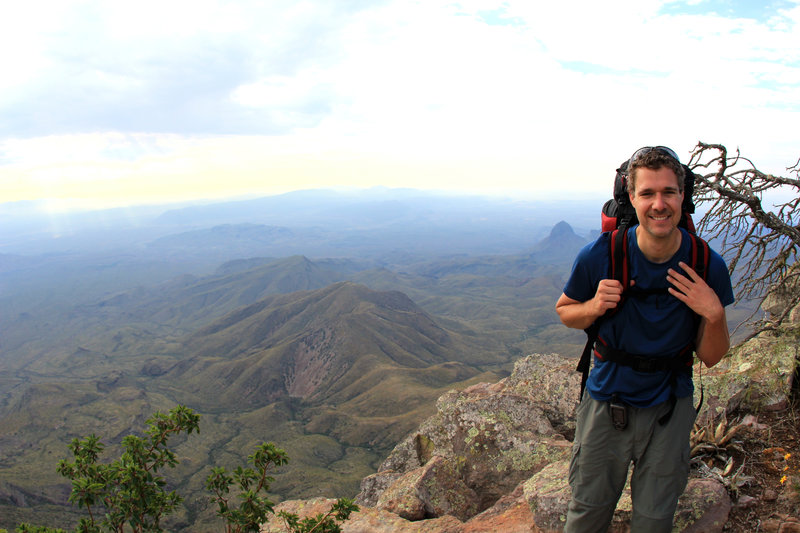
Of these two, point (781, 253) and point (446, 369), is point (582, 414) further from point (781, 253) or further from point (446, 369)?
point (446, 369)

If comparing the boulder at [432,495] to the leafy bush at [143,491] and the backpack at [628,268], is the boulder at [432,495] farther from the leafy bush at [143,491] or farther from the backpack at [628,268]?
the backpack at [628,268]

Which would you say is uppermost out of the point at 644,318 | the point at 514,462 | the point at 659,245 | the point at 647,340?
the point at 659,245

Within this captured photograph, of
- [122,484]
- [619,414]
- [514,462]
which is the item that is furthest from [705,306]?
[122,484]

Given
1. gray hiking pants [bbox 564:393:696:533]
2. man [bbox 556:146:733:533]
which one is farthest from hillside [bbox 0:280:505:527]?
man [bbox 556:146:733:533]

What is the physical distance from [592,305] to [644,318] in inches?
21.4

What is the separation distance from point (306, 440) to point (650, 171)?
126 metres

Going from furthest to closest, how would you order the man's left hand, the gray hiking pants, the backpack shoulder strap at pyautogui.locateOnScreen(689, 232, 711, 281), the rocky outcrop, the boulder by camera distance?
the boulder < the rocky outcrop < the gray hiking pants < the backpack shoulder strap at pyautogui.locateOnScreen(689, 232, 711, 281) < the man's left hand

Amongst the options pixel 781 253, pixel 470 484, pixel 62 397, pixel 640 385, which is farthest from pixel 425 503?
pixel 62 397

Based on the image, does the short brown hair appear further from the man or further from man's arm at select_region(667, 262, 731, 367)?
man's arm at select_region(667, 262, 731, 367)

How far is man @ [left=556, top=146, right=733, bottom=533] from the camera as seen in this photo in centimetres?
400

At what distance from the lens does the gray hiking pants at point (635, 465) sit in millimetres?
4309

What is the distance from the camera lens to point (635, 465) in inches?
176

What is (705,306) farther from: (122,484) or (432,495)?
(122,484)

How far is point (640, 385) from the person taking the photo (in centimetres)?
426
